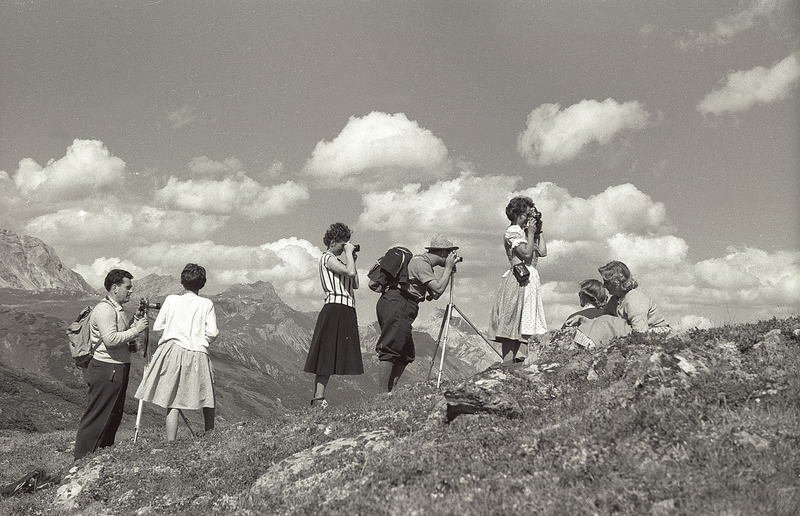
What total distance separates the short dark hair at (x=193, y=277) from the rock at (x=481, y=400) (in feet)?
18.0

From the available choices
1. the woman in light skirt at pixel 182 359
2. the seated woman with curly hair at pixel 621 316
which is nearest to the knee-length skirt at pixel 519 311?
the seated woman with curly hair at pixel 621 316

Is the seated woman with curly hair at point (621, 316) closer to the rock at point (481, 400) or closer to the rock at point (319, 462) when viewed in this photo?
the rock at point (481, 400)

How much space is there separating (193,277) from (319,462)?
484 centimetres

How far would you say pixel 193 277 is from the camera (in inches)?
461

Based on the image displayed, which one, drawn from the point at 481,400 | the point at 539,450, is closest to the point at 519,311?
the point at 481,400

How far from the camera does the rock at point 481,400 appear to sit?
8.80 meters

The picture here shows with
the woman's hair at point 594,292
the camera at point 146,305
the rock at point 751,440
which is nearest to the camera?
the rock at point 751,440

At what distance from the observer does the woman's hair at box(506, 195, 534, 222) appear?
41.2ft

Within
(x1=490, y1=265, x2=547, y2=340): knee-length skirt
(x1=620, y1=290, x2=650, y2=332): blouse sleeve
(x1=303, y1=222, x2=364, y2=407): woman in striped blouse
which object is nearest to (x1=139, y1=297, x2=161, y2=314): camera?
(x1=303, y1=222, x2=364, y2=407): woman in striped blouse

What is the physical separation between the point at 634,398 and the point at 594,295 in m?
4.07

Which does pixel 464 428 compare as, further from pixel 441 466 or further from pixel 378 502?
pixel 378 502

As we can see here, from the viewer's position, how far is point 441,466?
7254 millimetres

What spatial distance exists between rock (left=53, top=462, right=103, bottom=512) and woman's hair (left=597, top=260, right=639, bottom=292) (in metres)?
9.59

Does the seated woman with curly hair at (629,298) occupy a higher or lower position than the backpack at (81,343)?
higher
